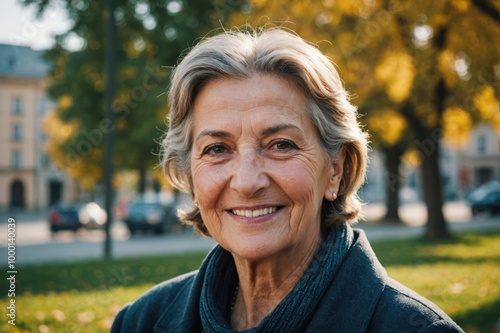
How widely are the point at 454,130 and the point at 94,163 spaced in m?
16.7

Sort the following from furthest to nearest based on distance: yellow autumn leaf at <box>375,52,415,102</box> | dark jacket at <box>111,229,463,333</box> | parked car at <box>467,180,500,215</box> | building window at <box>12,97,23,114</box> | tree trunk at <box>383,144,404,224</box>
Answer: parked car at <box>467,180,500,215</box>, tree trunk at <box>383,144,404,224</box>, yellow autumn leaf at <box>375,52,415,102</box>, building window at <box>12,97,23,114</box>, dark jacket at <box>111,229,463,333</box>

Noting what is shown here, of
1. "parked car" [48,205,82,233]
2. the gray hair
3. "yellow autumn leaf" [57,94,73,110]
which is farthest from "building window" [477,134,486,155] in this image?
the gray hair

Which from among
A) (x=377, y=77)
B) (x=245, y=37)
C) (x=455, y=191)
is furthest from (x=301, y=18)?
(x=455, y=191)

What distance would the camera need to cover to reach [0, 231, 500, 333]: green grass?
5.66 m

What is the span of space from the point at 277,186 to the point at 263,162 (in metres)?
0.11

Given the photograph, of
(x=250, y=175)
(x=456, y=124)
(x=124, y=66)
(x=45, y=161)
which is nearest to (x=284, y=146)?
(x=250, y=175)

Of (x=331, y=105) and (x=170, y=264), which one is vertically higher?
(x=331, y=105)

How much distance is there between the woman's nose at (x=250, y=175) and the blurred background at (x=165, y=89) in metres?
0.83

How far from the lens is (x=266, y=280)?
2.34 m

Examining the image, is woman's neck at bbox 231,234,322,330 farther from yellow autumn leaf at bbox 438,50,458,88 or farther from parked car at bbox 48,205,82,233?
parked car at bbox 48,205,82,233

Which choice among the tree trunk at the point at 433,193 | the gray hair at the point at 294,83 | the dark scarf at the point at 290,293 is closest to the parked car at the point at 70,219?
the tree trunk at the point at 433,193

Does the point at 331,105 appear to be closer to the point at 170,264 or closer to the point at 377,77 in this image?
the point at 170,264

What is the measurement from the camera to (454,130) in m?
17.9

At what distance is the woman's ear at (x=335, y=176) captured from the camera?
239cm
